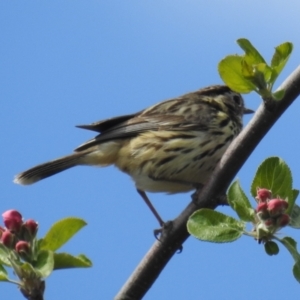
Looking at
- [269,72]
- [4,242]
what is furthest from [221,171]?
[4,242]

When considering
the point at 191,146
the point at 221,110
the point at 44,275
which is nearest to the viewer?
the point at 44,275

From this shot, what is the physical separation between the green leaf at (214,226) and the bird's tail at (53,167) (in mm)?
5413

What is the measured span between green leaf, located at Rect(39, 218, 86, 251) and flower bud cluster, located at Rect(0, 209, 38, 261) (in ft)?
0.49

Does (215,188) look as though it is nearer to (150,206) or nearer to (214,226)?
(214,226)

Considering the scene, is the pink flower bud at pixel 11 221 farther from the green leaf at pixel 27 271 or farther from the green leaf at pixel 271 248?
the green leaf at pixel 271 248

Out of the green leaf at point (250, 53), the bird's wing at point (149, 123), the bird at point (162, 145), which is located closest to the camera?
the green leaf at point (250, 53)

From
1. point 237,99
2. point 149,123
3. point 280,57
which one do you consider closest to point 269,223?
point 280,57

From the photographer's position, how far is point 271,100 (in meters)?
4.18

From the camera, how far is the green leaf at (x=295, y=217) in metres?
4.12

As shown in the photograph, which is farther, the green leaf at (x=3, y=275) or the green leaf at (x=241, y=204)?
the green leaf at (x=241, y=204)

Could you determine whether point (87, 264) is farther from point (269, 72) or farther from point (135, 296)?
point (269, 72)

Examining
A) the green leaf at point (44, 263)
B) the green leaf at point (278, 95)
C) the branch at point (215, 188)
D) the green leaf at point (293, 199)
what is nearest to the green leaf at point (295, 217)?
the green leaf at point (293, 199)

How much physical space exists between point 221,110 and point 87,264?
6.04 metres

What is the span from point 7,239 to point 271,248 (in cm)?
142
